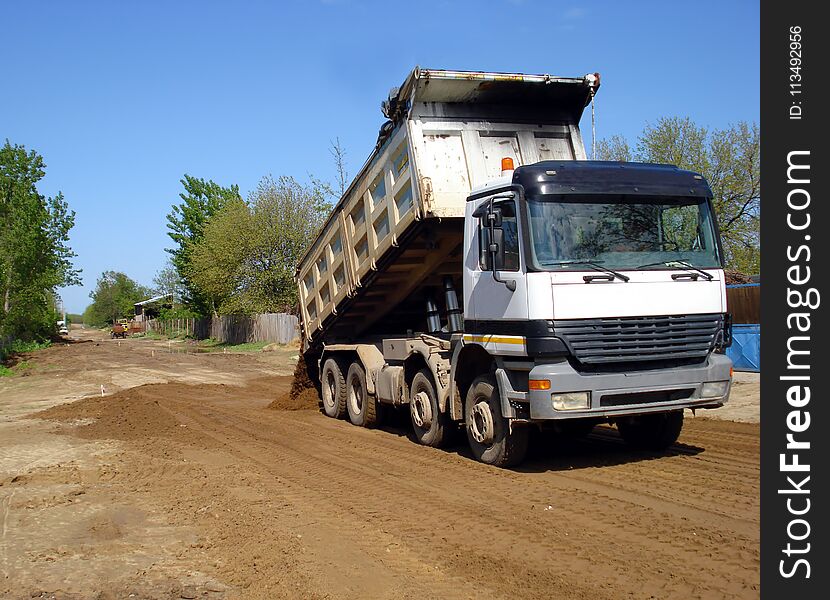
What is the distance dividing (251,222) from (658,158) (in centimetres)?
2315

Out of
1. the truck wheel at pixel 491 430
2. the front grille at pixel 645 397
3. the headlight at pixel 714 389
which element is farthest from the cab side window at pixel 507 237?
the headlight at pixel 714 389

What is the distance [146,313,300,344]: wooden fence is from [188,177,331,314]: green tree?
1233 millimetres

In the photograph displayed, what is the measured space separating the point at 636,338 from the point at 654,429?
1.98 metres

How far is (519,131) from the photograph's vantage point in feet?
32.1

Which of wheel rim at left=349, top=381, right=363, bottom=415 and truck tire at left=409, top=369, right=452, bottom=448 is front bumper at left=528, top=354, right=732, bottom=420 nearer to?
truck tire at left=409, top=369, right=452, bottom=448

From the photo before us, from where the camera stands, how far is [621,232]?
25.0 ft

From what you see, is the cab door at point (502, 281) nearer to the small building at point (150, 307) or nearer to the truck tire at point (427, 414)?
the truck tire at point (427, 414)

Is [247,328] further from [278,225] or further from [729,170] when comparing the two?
[729,170]

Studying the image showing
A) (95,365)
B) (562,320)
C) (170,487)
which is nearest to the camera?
(562,320)

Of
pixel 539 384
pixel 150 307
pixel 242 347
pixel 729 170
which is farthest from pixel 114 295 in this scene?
pixel 539 384

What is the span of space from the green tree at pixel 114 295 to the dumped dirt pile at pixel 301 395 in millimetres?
116748

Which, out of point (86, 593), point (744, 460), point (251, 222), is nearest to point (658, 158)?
point (251, 222)
